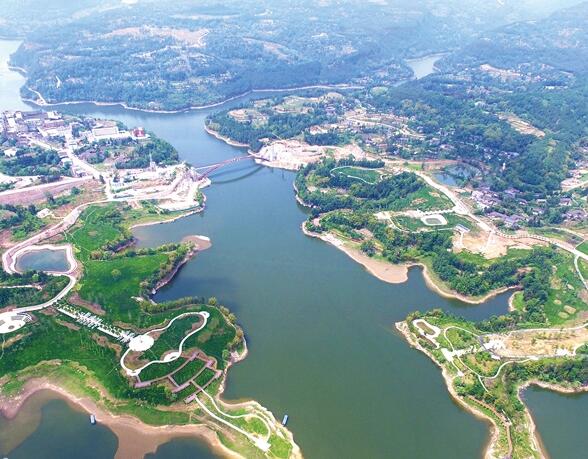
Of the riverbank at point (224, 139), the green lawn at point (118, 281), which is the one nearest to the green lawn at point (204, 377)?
the green lawn at point (118, 281)

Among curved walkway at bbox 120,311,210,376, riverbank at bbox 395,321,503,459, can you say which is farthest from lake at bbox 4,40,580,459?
curved walkway at bbox 120,311,210,376

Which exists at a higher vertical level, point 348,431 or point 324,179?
point 348,431

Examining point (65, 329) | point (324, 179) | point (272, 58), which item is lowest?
point (272, 58)

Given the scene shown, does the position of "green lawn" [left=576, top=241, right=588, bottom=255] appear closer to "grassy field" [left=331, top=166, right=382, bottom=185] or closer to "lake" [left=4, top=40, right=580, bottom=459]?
"lake" [left=4, top=40, right=580, bottom=459]

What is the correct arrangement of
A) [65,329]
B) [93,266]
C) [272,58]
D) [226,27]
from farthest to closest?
[226,27], [272,58], [93,266], [65,329]

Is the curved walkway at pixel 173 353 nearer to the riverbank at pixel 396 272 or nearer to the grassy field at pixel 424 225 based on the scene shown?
the riverbank at pixel 396 272

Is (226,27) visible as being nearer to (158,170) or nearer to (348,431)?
(158,170)

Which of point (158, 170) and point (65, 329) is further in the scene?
point (158, 170)

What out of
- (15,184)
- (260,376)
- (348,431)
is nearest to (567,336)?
(348,431)

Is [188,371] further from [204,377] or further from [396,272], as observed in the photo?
[396,272]

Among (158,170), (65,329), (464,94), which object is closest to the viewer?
(65,329)

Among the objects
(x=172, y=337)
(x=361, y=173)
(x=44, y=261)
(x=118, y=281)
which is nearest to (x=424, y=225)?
(x=361, y=173)
